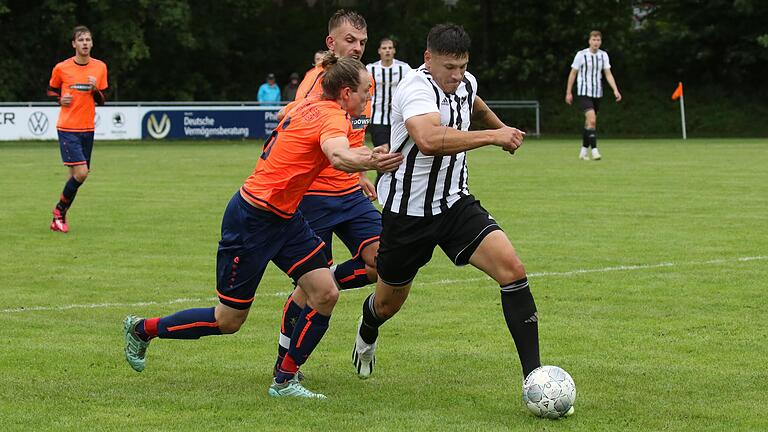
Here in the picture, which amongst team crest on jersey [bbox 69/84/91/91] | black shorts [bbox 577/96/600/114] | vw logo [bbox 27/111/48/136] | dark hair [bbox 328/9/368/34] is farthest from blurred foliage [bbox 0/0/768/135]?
dark hair [bbox 328/9/368/34]

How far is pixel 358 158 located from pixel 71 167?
31.2 feet

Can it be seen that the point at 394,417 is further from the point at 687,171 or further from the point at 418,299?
the point at 687,171

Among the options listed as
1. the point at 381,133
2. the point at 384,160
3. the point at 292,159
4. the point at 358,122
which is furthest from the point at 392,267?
the point at 381,133

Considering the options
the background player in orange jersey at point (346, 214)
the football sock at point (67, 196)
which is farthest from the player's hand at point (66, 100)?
the background player in orange jersey at point (346, 214)

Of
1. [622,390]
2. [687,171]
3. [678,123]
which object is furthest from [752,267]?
[678,123]

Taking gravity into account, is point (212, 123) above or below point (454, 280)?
below

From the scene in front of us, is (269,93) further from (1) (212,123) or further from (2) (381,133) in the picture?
(2) (381,133)

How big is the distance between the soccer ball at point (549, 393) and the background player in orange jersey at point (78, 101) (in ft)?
31.1

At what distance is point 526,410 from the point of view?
19.9 ft

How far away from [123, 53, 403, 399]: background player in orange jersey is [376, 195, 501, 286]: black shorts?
355 millimetres

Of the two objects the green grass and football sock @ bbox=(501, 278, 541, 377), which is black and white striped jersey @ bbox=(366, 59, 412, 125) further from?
football sock @ bbox=(501, 278, 541, 377)

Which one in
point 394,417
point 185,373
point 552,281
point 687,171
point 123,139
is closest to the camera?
point 394,417

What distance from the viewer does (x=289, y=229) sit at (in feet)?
21.6

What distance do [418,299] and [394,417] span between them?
348 cm
